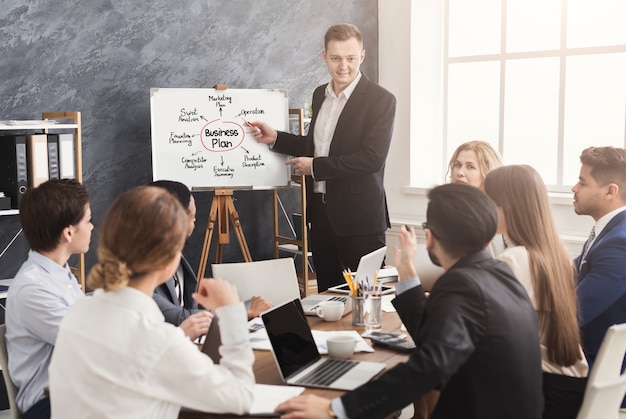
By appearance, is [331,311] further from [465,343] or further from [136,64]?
[136,64]

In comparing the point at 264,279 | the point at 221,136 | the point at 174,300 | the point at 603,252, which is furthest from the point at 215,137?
the point at 603,252

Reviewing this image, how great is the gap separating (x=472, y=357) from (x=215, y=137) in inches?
128

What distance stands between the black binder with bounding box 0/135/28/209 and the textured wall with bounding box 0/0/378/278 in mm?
349

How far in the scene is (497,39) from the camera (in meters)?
5.66

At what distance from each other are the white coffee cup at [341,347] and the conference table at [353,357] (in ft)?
0.12

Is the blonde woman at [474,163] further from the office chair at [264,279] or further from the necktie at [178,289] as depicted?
the necktie at [178,289]

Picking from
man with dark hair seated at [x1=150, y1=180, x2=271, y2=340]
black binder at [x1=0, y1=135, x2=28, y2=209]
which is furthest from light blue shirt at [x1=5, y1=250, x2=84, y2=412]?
black binder at [x1=0, y1=135, x2=28, y2=209]

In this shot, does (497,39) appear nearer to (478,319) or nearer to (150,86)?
(150,86)

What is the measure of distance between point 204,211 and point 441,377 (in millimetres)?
3577

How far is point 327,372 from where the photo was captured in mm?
2189

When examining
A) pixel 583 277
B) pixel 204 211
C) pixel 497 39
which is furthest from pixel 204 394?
pixel 497 39

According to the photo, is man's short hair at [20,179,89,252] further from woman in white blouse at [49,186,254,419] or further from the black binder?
the black binder

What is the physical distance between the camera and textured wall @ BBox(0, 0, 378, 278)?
429 cm

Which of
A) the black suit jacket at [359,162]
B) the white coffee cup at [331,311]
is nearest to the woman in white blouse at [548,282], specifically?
the white coffee cup at [331,311]
